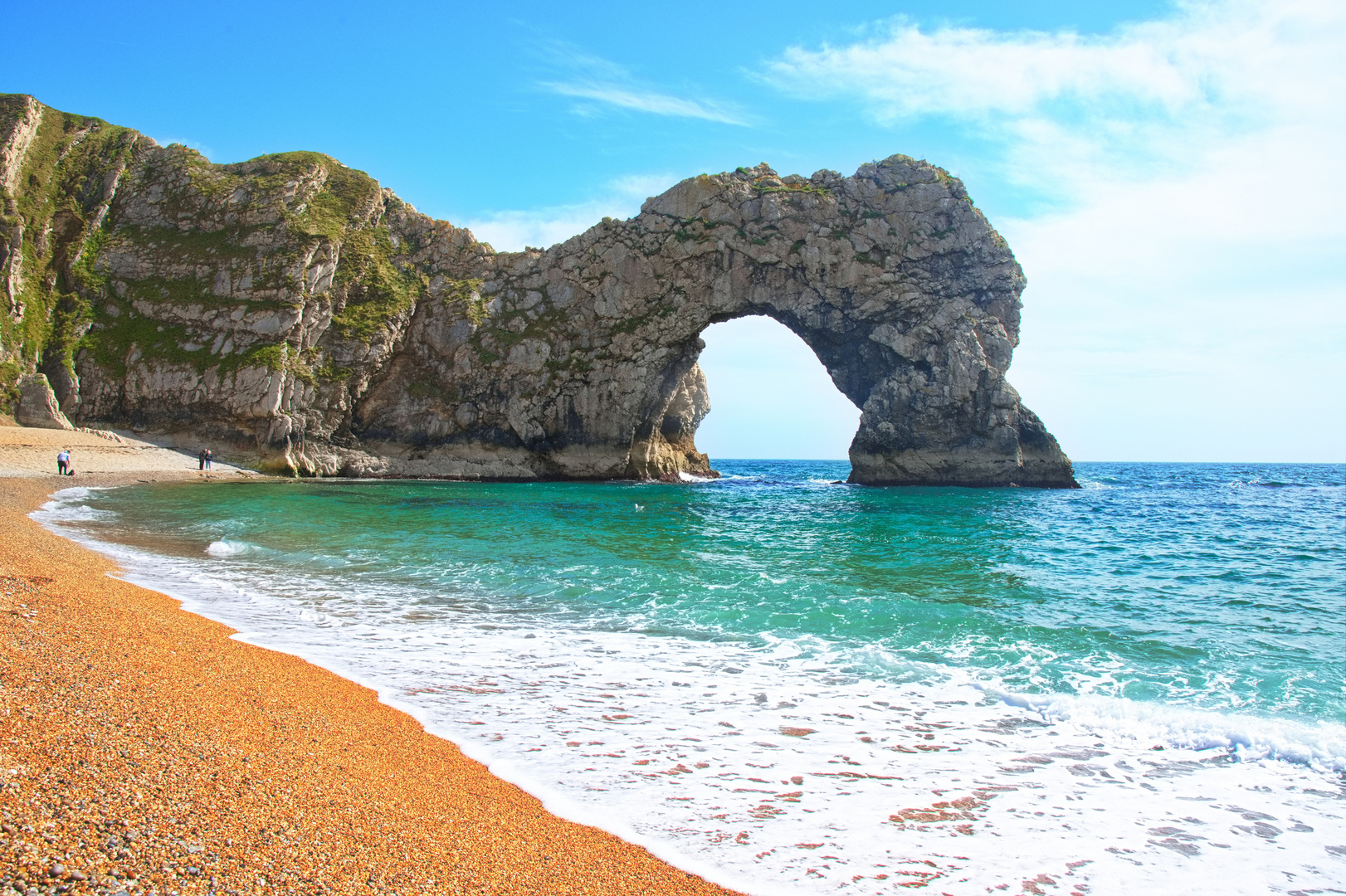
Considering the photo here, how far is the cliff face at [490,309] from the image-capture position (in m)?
47.3

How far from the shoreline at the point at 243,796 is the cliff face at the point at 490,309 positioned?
45883 mm

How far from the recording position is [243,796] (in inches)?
148

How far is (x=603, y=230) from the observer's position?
2157 inches

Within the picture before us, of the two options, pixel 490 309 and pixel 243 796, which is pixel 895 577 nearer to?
pixel 243 796

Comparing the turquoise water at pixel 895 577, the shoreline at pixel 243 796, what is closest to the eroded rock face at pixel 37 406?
the turquoise water at pixel 895 577

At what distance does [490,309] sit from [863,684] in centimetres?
5265

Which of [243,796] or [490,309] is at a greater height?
[490,309]

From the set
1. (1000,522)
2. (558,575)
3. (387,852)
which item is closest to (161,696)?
(387,852)

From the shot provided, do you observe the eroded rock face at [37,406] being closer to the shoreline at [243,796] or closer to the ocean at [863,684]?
the ocean at [863,684]

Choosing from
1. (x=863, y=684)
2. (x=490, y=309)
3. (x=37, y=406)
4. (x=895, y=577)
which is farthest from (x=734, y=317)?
(x=863, y=684)

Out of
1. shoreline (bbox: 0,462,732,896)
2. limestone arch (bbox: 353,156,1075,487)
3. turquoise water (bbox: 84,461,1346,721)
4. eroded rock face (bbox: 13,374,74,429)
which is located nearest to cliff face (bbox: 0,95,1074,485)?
limestone arch (bbox: 353,156,1075,487)

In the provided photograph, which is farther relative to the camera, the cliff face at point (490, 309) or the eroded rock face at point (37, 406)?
the cliff face at point (490, 309)

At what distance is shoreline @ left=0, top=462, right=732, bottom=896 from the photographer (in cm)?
302

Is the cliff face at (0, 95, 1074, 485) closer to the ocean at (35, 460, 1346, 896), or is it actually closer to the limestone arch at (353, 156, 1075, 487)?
the limestone arch at (353, 156, 1075, 487)
